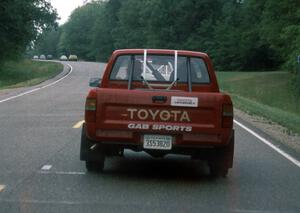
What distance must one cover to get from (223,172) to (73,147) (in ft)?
12.2

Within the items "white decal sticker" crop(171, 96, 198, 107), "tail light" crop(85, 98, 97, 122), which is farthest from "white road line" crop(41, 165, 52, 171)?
"white decal sticker" crop(171, 96, 198, 107)

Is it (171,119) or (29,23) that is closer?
(171,119)

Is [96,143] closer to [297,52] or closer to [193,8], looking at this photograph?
[297,52]

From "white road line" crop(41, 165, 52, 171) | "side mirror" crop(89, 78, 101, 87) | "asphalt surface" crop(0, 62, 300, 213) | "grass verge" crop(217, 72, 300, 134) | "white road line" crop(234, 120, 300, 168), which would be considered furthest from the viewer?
"grass verge" crop(217, 72, 300, 134)

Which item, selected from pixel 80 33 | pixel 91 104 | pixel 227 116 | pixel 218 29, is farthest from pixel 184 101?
pixel 80 33

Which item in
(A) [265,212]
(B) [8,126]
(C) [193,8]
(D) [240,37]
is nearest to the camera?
(A) [265,212]

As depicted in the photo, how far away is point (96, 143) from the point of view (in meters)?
9.27

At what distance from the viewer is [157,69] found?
1005cm

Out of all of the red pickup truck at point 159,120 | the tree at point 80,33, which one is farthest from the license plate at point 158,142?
the tree at point 80,33

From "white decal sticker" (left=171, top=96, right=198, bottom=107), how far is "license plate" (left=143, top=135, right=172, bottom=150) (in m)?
0.46

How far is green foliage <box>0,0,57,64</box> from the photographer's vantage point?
169 feet

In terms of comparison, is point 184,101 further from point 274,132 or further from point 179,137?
point 274,132

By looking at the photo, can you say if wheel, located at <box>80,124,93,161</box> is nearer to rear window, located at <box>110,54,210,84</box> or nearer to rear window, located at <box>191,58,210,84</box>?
rear window, located at <box>110,54,210,84</box>

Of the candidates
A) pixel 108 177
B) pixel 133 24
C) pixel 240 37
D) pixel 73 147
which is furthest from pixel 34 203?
pixel 133 24
